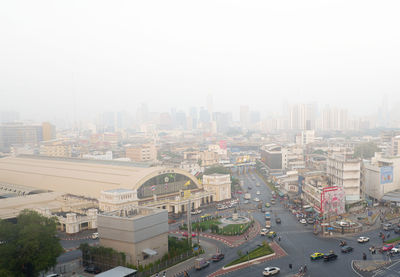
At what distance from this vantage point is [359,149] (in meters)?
73.1

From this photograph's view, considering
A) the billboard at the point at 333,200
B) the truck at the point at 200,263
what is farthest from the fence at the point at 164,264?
the billboard at the point at 333,200

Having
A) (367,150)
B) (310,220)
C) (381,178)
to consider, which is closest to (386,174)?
(381,178)

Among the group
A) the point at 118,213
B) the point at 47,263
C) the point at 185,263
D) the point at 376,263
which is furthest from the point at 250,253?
the point at 47,263

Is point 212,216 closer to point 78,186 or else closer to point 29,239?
point 78,186

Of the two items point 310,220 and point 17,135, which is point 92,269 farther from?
point 17,135

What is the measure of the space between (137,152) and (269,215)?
50383 mm

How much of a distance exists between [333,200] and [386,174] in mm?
9267

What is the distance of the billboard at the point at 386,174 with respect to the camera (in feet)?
116

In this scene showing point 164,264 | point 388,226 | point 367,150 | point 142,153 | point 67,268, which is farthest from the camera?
point 142,153

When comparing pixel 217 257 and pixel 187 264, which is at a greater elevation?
pixel 217 257

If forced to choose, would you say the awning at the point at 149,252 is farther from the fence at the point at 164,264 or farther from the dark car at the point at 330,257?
the dark car at the point at 330,257

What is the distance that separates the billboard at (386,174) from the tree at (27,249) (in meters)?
30.3

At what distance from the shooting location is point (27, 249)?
1756 centimetres

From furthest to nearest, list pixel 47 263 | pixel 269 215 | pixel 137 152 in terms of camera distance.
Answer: pixel 137 152 → pixel 269 215 → pixel 47 263
